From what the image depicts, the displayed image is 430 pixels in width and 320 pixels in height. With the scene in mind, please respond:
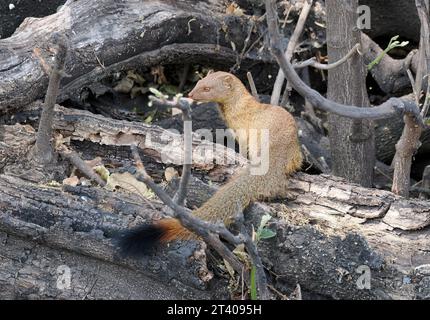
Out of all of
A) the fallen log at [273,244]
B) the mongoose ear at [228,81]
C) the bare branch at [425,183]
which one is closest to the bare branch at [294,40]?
the mongoose ear at [228,81]

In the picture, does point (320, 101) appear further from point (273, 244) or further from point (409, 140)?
point (409, 140)

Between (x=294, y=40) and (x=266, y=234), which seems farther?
(x=294, y=40)

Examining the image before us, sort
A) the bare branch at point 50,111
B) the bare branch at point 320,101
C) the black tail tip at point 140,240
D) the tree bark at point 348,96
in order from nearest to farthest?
the bare branch at point 320,101
the black tail tip at point 140,240
the bare branch at point 50,111
the tree bark at point 348,96

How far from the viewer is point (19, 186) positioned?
234 centimetres

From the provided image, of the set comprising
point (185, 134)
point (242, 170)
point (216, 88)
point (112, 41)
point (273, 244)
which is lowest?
point (273, 244)

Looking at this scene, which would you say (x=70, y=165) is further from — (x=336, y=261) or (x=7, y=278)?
(x=336, y=261)

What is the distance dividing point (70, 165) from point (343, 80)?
44.6 inches

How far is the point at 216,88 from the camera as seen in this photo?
3.08 m

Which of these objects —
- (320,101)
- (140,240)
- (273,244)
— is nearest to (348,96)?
(273,244)

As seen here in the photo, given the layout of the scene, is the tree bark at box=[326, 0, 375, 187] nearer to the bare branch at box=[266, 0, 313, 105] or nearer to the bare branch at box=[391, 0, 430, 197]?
the bare branch at box=[391, 0, 430, 197]

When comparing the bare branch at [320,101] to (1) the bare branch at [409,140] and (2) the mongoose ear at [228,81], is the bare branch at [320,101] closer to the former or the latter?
(1) the bare branch at [409,140]

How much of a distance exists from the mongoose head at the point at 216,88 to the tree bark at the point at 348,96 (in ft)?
1.36

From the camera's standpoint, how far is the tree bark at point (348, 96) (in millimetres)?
2895

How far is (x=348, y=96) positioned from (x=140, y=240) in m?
1.23
